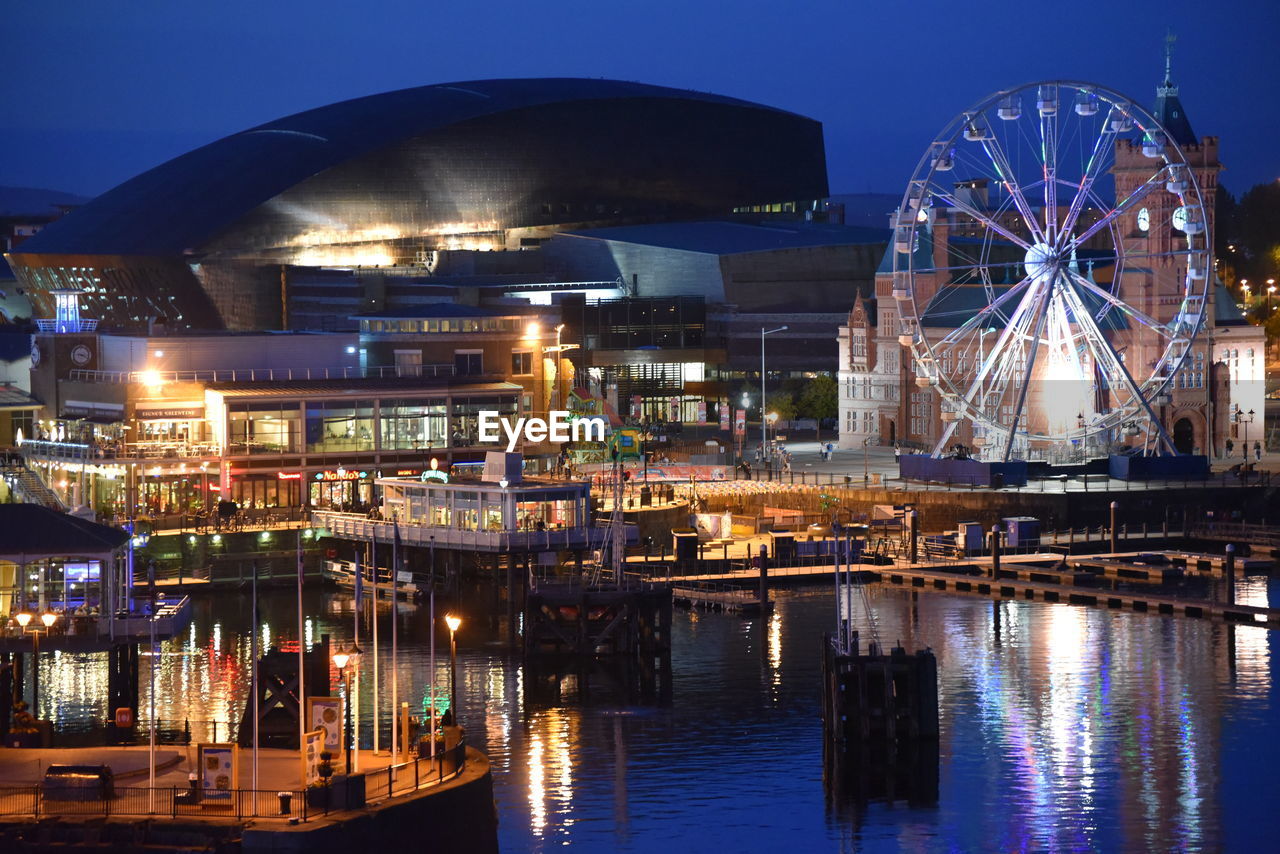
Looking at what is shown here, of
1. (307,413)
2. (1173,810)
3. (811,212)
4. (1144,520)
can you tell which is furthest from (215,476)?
(811,212)

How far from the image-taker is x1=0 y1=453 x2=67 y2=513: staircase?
91312 mm

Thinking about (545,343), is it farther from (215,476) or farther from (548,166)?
(548,166)

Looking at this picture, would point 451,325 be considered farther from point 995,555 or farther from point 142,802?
point 142,802

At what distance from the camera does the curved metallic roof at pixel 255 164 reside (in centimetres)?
13412

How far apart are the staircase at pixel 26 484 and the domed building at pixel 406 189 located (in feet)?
102

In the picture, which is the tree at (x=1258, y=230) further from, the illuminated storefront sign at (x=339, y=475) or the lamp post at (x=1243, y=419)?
the illuminated storefront sign at (x=339, y=475)

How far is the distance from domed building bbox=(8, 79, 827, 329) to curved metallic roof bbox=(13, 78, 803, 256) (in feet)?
0.49

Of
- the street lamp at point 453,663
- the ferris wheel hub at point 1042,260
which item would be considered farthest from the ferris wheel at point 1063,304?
the street lamp at point 453,663

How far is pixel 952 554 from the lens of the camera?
92.2 m

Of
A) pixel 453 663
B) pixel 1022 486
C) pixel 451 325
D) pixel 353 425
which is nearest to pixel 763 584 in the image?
pixel 353 425

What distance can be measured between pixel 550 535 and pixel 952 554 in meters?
19.8

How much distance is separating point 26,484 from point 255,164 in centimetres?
5195

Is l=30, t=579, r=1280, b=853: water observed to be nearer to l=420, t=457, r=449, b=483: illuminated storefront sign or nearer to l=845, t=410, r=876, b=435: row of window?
l=420, t=457, r=449, b=483: illuminated storefront sign

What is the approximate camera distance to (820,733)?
6038 centimetres
